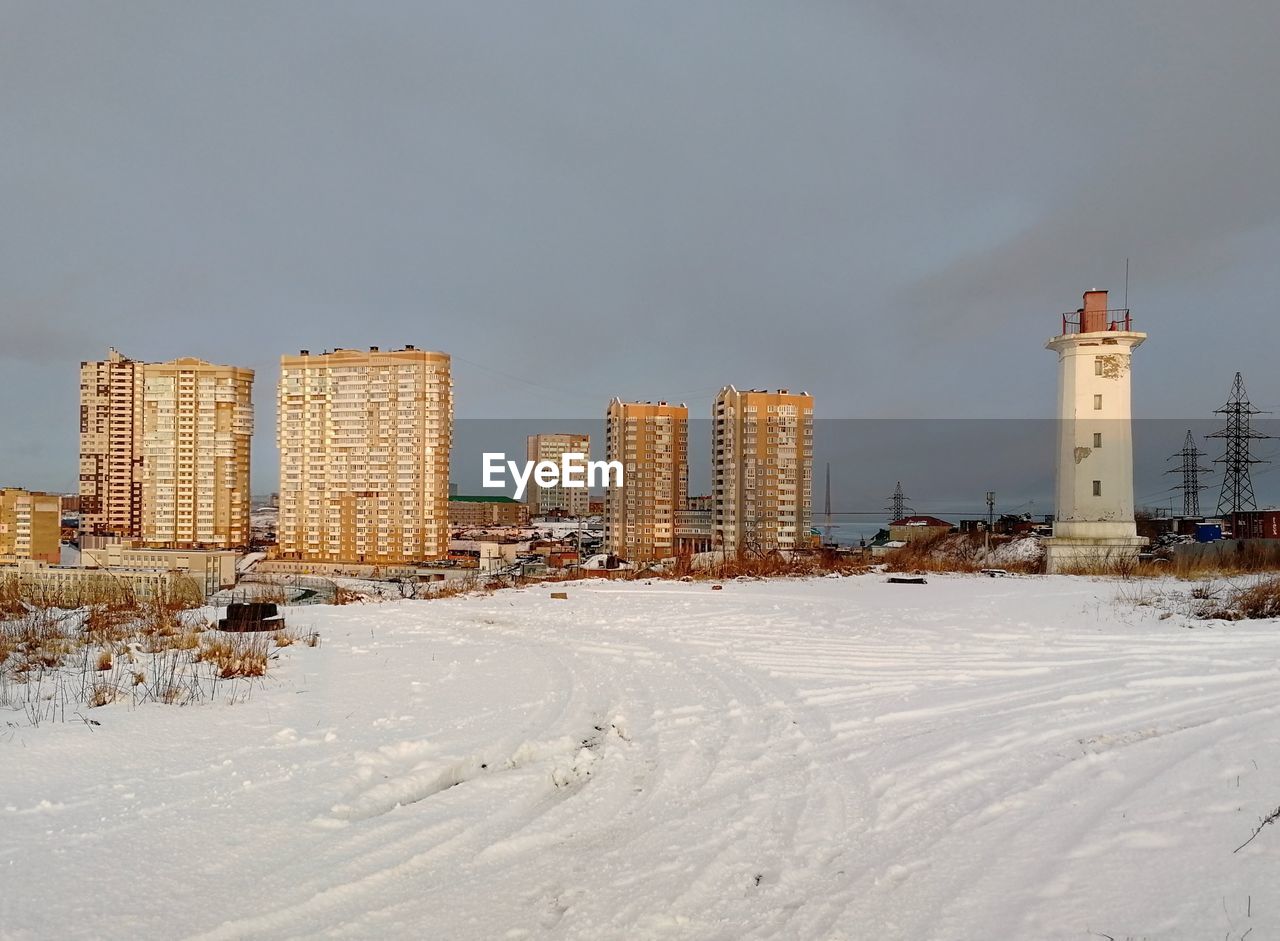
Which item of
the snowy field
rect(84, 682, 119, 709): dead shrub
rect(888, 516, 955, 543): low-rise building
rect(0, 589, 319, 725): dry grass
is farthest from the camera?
rect(888, 516, 955, 543): low-rise building

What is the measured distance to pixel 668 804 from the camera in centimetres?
350

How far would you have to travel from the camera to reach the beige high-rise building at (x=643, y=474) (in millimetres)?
52000

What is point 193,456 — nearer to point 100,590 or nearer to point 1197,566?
point 100,590

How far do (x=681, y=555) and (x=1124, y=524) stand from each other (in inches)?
469

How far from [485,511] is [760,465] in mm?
59721

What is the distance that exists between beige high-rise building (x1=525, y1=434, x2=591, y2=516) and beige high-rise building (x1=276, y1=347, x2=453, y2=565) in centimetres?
3319

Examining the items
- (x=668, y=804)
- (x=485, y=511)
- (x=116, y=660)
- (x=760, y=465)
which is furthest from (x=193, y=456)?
(x=668, y=804)

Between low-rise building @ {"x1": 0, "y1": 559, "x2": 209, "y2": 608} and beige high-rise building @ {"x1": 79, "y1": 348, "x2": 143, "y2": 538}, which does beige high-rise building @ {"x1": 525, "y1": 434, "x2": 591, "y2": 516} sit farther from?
low-rise building @ {"x1": 0, "y1": 559, "x2": 209, "y2": 608}

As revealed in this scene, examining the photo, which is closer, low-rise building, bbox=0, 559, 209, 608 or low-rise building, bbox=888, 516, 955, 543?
low-rise building, bbox=0, 559, 209, 608

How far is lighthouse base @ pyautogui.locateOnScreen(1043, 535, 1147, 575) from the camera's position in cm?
1811

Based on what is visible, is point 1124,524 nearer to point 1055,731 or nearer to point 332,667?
point 1055,731

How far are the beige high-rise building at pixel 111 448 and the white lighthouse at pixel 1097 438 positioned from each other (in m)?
64.9

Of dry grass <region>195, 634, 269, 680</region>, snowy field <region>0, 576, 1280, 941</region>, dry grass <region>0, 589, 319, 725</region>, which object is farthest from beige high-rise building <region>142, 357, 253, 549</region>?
snowy field <region>0, 576, 1280, 941</region>

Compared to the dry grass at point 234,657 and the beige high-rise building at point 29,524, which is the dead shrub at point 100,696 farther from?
the beige high-rise building at point 29,524
